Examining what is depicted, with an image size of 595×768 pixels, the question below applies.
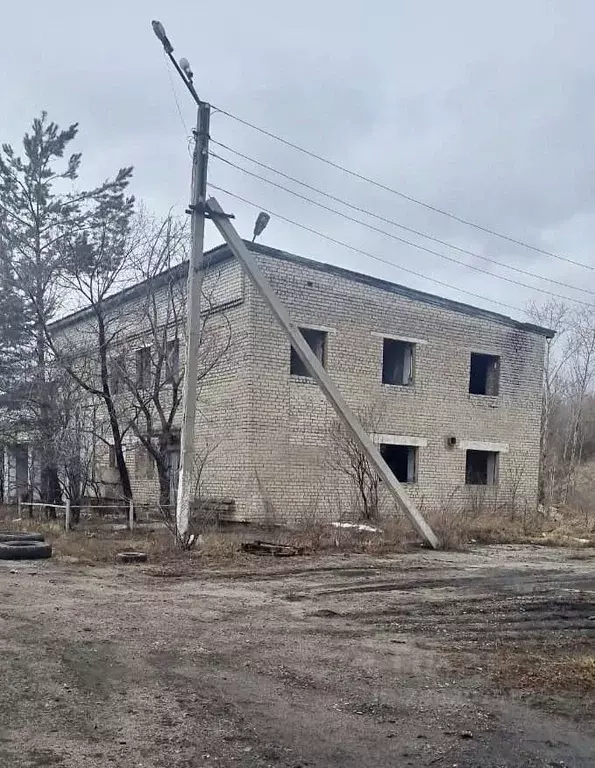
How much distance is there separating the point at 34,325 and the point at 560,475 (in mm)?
24082

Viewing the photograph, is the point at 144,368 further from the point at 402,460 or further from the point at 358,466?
the point at 402,460

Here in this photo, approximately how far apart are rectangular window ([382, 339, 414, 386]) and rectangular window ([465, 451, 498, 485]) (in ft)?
10.6

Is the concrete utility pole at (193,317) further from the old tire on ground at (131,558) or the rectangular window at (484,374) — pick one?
the rectangular window at (484,374)

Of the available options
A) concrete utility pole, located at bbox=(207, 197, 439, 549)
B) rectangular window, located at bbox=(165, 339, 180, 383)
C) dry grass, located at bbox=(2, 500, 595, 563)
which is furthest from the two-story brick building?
concrete utility pole, located at bbox=(207, 197, 439, 549)

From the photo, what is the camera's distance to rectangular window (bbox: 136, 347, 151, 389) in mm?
17266

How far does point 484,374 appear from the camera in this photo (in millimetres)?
22375

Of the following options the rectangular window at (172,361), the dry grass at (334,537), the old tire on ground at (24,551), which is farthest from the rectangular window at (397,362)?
the old tire on ground at (24,551)

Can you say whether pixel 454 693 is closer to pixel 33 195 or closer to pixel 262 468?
pixel 262 468

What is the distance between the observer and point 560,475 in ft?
111

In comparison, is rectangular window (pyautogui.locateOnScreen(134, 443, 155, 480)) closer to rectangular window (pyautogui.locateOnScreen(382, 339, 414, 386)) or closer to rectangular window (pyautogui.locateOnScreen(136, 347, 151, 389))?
rectangular window (pyautogui.locateOnScreen(136, 347, 151, 389))

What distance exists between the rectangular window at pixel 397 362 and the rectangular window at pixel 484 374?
216 cm

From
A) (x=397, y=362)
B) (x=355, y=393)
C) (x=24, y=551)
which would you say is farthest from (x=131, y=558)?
(x=397, y=362)

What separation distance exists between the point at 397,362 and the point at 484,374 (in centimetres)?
328

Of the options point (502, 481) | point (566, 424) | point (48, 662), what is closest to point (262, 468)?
point (502, 481)
